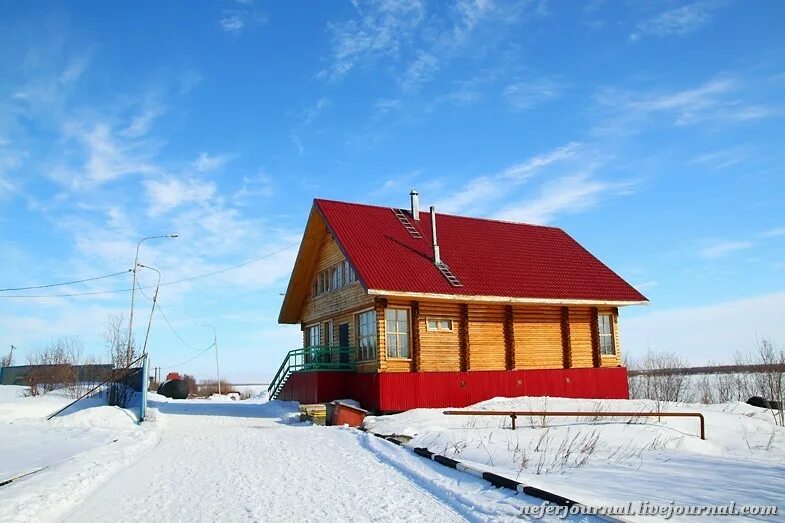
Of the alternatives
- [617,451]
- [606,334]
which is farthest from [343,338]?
[617,451]

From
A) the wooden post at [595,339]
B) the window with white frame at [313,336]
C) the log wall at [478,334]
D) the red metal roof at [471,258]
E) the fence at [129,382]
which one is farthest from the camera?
the window with white frame at [313,336]

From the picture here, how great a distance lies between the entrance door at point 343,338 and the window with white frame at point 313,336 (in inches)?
89.0

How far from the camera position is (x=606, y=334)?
26.2 m

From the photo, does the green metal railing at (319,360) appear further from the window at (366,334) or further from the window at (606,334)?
the window at (606,334)

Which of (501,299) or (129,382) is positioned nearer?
(501,299)

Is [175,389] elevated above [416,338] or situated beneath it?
situated beneath

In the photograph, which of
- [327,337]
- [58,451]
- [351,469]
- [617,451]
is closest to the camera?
[351,469]

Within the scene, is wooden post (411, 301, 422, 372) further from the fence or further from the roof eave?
the fence

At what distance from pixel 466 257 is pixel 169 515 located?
1879 cm

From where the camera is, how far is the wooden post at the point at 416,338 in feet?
69.8

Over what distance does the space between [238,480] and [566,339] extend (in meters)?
17.8

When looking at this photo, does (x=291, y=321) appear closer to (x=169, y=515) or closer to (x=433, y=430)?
(x=433, y=430)

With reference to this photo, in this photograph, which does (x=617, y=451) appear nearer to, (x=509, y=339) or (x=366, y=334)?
(x=509, y=339)

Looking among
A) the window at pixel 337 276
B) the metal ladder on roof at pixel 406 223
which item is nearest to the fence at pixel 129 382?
the window at pixel 337 276
